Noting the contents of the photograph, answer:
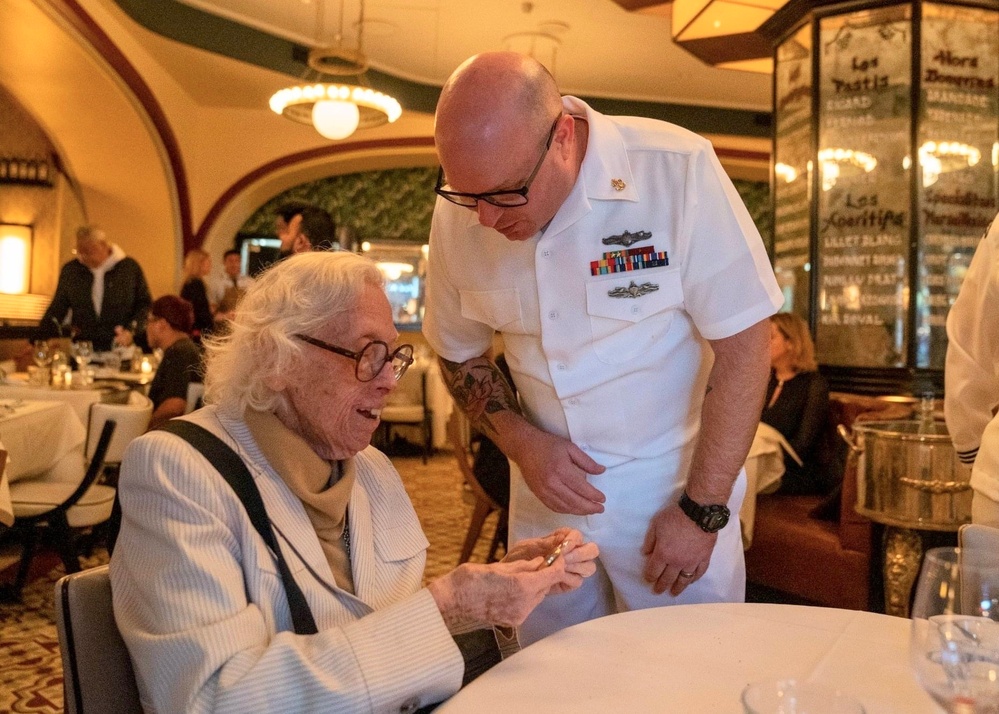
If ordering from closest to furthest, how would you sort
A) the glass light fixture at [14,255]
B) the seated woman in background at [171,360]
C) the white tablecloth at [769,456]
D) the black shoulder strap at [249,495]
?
1. the black shoulder strap at [249,495]
2. the white tablecloth at [769,456]
3. the seated woman in background at [171,360]
4. the glass light fixture at [14,255]

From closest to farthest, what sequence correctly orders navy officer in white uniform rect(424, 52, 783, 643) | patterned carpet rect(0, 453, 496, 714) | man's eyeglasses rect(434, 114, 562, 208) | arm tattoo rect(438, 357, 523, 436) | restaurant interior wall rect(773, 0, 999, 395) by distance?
man's eyeglasses rect(434, 114, 562, 208)
navy officer in white uniform rect(424, 52, 783, 643)
arm tattoo rect(438, 357, 523, 436)
patterned carpet rect(0, 453, 496, 714)
restaurant interior wall rect(773, 0, 999, 395)

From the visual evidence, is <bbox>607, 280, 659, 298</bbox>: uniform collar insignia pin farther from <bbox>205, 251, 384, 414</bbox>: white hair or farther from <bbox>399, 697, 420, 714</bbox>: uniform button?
<bbox>399, 697, 420, 714</bbox>: uniform button

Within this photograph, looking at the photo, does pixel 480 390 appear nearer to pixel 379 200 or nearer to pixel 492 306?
pixel 492 306

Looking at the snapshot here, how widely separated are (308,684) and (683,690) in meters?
0.46

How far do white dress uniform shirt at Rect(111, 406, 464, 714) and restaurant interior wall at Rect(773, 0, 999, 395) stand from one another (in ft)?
15.3

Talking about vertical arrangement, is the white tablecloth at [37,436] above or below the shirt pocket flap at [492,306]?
below

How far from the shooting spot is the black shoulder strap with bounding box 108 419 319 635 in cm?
124

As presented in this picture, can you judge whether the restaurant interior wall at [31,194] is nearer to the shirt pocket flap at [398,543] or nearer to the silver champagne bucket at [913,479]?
the silver champagne bucket at [913,479]

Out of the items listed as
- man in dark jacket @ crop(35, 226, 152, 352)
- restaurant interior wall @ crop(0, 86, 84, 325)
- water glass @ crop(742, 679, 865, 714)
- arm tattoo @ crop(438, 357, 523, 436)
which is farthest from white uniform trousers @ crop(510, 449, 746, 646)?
restaurant interior wall @ crop(0, 86, 84, 325)

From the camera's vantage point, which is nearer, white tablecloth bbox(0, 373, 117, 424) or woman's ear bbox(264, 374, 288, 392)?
woman's ear bbox(264, 374, 288, 392)

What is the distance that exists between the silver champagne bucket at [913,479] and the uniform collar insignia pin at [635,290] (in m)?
1.75

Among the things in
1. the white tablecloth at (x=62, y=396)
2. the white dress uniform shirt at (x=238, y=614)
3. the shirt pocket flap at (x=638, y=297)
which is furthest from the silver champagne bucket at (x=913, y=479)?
the white tablecloth at (x=62, y=396)

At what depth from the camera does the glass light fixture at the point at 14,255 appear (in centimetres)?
1091

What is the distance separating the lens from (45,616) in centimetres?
367
